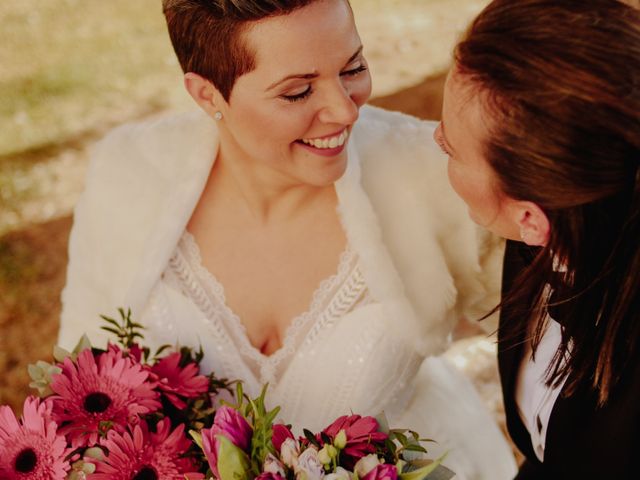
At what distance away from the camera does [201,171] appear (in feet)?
6.77

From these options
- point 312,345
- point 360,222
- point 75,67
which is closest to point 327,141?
point 360,222

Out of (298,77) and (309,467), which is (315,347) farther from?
(309,467)

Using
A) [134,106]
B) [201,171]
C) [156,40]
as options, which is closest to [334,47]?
[201,171]

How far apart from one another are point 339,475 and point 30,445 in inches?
23.8

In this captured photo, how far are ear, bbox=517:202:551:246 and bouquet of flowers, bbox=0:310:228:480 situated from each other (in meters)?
0.72

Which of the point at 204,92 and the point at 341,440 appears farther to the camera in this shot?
the point at 204,92

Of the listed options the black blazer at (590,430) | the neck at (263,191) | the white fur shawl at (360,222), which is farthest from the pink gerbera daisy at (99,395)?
the black blazer at (590,430)

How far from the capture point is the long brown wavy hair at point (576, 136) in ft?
3.68

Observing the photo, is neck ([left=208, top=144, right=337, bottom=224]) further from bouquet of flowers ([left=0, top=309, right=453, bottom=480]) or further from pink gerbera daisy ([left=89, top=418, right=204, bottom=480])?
pink gerbera daisy ([left=89, top=418, right=204, bottom=480])

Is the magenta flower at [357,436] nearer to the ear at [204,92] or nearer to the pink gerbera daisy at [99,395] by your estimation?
the pink gerbera daisy at [99,395]

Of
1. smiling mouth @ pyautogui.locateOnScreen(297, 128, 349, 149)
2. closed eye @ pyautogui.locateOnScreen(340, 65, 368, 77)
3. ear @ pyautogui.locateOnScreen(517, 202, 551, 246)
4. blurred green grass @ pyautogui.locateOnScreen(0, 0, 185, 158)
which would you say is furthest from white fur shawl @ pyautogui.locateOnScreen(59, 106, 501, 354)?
blurred green grass @ pyautogui.locateOnScreen(0, 0, 185, 158)

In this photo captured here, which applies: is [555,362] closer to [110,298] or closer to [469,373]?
[110,298]

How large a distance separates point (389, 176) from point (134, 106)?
3.96m

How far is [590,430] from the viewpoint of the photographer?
1540 millimetres
